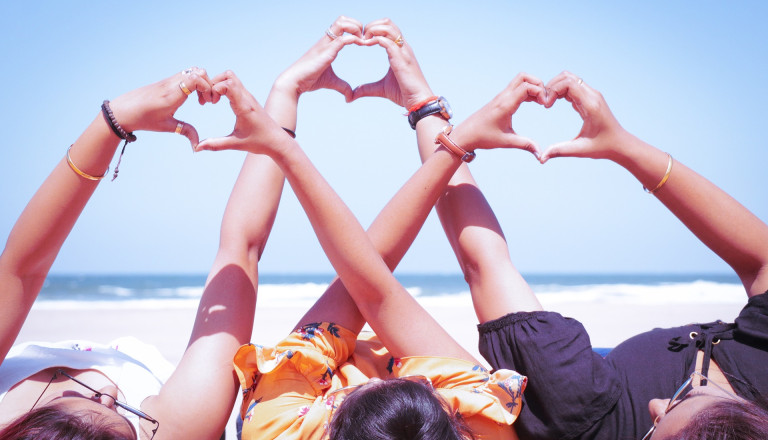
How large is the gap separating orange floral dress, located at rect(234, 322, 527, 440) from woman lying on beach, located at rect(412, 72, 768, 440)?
13 centimetres

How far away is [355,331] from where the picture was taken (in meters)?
2.05

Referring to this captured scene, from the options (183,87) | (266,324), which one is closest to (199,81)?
(183,87)

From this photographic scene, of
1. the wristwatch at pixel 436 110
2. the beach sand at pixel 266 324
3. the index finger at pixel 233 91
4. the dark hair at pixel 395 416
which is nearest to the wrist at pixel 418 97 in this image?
the wristwatch at pixel 436 110

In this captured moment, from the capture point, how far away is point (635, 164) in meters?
1.98

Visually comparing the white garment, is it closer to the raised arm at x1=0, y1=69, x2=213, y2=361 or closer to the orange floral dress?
the raised arm at x1=0, y1=69, x2=213, y2=361

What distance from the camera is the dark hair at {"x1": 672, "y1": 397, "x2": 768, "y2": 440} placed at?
1142 mm

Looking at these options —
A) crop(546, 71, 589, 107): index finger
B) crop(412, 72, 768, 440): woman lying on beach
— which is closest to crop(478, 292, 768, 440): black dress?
crop(412, 72, 768, 440): woman lying on beach

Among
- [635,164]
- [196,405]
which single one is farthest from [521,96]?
[196,405]

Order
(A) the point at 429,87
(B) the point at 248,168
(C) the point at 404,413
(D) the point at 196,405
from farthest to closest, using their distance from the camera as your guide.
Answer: (A) the point at 429,87 → (B) the point at 248,168 → (D) the point at 196,405 → (C) the point at 404,413

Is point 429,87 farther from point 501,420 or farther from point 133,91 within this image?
point 501,420

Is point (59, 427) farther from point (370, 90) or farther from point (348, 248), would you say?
point (370, 90)

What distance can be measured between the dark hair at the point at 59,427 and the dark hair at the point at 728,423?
1.24 metres

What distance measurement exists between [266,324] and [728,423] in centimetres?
698

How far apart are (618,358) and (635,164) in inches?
25.9
